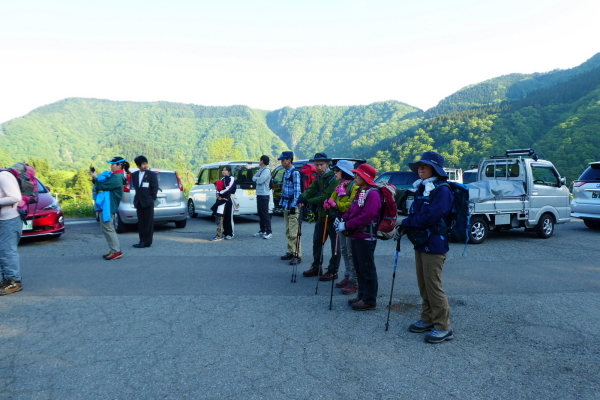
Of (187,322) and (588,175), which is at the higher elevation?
(588,175)

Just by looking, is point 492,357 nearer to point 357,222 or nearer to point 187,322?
point 357,222

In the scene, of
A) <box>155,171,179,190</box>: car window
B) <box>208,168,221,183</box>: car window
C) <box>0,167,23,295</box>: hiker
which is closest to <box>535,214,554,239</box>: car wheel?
<box>208,168,221,183</box>: car window

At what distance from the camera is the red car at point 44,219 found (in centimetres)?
887

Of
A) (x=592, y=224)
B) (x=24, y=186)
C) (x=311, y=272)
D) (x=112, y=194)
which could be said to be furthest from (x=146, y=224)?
(x=592, y=224)

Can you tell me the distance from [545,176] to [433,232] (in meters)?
7.99

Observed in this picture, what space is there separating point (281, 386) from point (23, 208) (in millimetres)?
4812

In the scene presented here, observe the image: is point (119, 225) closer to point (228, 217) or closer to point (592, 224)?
point (228, 217)

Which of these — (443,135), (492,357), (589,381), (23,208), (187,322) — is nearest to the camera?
(589,381)

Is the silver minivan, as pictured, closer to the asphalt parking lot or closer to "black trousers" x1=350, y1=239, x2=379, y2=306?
the asphalt parking lot

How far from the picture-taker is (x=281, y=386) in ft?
10.2

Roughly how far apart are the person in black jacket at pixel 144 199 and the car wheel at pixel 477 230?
7044mm

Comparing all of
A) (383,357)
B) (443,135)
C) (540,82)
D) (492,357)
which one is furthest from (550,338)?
(540,82)

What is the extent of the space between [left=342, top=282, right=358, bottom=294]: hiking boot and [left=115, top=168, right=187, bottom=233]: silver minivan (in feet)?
22.8

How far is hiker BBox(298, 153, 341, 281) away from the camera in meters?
5.96
